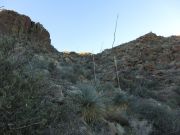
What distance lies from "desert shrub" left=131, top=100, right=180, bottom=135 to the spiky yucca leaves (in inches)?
78.6

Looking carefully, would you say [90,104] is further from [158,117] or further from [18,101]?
[18,101]

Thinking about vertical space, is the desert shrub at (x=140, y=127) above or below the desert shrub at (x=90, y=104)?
below

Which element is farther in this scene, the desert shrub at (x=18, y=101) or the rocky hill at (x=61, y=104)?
the rocky hill at (x=61, y=104)

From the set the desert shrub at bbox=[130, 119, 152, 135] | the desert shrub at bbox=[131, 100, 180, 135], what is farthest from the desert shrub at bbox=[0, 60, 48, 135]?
the desert shrub at bbox=[131, 100, 180, 135]

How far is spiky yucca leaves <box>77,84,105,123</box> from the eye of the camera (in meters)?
10.2

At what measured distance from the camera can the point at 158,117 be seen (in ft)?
41.8

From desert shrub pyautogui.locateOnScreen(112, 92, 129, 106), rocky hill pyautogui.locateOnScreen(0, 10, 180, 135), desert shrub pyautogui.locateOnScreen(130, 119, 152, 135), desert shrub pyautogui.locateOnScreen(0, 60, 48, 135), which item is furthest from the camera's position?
desert shrub pyautogui.locateOnScreen(112, 92, 129, 106)

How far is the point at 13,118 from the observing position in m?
7.15

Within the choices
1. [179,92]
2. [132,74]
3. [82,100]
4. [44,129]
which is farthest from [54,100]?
[132,74]

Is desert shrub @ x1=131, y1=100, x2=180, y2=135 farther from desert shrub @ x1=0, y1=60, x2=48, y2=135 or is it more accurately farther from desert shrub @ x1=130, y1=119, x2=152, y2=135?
desert shrub @ x1=0, y1=60, x2=48, y2=135

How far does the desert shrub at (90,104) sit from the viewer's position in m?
10.2

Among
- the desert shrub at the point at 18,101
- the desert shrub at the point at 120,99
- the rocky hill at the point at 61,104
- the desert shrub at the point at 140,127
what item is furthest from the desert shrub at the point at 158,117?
the desert shrub at the point at 18,101

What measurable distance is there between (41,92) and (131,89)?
11445 mm

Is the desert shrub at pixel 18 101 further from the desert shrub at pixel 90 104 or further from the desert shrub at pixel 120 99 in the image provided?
the desert shrub at pixel 120 99
